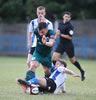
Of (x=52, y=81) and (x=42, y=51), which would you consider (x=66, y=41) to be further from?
(x=52, y=81)

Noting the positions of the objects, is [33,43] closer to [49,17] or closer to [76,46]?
[76,46]

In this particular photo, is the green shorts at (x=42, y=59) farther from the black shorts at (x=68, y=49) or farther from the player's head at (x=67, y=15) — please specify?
the black shorts at (x=68, y=49)

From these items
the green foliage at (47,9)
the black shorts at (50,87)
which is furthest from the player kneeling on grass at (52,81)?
the green foliage at (47,9)

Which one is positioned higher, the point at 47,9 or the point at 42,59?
the point at 47,9

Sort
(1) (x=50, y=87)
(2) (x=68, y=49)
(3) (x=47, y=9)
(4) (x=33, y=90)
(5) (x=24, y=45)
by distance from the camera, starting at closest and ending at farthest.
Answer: (4) (x=33, y=90) → (1) (x=50, y=87) → (2) (x=68, y=49) → (5) (x=24, y=45) → (3) (x=47, y=9)

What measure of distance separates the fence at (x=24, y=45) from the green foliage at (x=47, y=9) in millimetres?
2248

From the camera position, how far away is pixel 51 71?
962 cm

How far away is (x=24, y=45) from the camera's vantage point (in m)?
30.7

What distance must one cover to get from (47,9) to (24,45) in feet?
11.0

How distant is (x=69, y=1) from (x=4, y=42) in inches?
243

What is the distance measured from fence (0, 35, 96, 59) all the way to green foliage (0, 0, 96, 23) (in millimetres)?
2248

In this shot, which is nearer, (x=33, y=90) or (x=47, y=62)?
(x=33, y=90)

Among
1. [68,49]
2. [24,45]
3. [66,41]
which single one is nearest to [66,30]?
[66,41]

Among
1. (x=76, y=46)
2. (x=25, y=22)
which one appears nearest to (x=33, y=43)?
(x=76, y=46)
